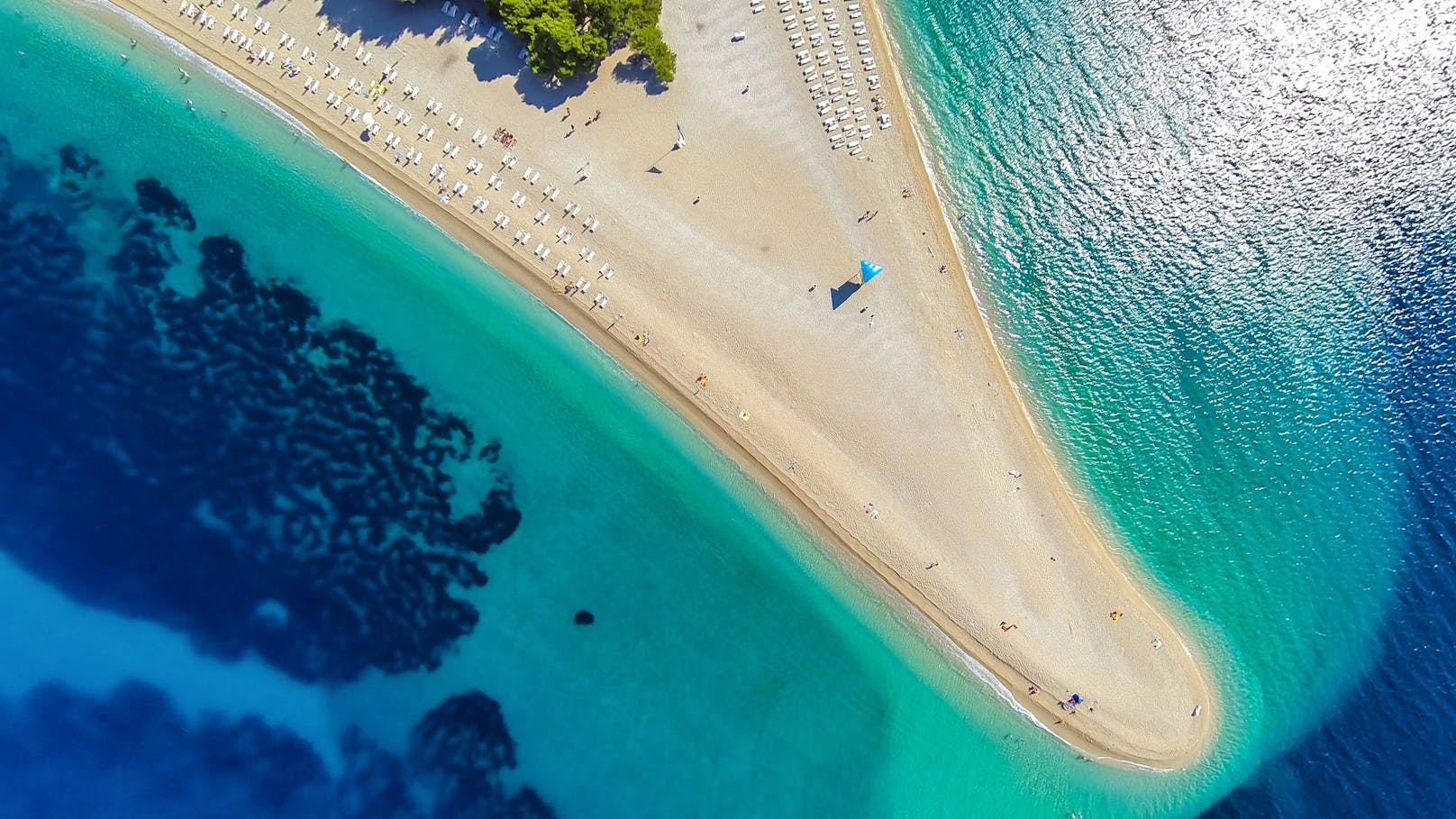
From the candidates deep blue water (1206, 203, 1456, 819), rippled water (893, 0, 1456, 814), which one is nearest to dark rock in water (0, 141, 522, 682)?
rippled water (893, 0, 1456, 814)

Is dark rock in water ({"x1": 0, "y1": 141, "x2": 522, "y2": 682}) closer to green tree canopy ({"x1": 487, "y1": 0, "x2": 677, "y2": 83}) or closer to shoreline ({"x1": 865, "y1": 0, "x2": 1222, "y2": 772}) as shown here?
green tree canopy ({"x1": 487, "y1": 0, "x2": 677, "y2": 83})

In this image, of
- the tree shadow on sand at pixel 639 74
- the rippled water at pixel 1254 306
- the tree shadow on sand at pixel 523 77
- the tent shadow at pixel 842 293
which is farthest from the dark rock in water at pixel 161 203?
the rippled water at pixel 1254 306

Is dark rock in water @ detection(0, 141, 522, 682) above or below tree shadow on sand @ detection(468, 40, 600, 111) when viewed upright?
below

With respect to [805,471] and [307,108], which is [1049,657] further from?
[307,108]

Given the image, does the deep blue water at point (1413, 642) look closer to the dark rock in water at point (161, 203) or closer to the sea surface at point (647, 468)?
the sea surface at point (647, 468)

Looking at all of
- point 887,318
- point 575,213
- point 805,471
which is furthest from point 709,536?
point 575,213

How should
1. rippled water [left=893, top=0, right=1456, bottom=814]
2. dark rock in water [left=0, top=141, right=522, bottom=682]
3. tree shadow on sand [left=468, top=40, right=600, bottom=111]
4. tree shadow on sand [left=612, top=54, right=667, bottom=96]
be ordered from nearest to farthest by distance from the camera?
tree shadow on sand [left=468, top=40, right=600, bottom=111], tree shadow on sand [left=612, top=54, right=667, bottom=96], dark rock in water [left=0, top=141, right=522, bottom=682], rippled water [left=893, top=0, right=1456, bottom=814]

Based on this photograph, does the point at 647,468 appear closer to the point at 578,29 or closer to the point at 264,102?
the point at 578,29
